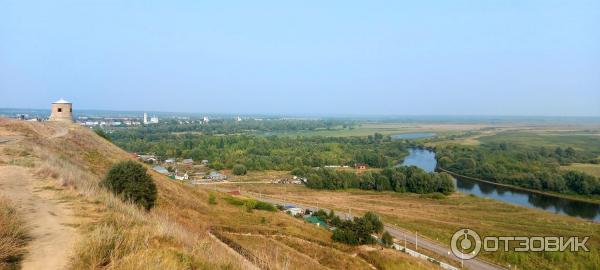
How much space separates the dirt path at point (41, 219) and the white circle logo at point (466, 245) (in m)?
17.0

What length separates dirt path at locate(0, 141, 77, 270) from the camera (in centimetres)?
427

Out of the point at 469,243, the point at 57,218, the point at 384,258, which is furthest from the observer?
the point at 469,243

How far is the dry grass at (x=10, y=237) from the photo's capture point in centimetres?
390

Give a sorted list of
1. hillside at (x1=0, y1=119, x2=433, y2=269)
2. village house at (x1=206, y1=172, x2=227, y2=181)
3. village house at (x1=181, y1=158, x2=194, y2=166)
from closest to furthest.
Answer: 1. hillside at (x1=0, y1=119, x2=433, y2=269)
2. village house at (x1=206, y1=172, x2=227, y2=181)
3. village house at (x1=181, y1=158, x2=194, y2=166)

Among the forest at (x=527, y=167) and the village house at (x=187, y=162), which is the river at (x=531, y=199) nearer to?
the forest at (x=527, y=167)

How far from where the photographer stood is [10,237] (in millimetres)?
4180

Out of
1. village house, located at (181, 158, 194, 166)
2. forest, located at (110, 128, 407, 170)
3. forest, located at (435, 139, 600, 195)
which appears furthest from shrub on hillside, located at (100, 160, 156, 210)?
village house, located at (181, 158, 194, 166)

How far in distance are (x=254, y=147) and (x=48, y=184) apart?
68.4 meters

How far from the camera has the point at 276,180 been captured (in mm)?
50625

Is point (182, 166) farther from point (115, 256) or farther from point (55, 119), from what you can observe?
point (115, 256)

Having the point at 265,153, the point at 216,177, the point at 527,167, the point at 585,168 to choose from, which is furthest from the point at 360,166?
the point at 585,168

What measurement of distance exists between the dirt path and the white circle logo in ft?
55.8

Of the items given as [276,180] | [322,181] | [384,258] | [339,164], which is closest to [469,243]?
[384,258]

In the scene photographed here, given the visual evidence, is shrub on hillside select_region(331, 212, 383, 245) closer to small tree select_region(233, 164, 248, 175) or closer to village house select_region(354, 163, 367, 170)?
small tree select_region(233, 164, 248, 175)
